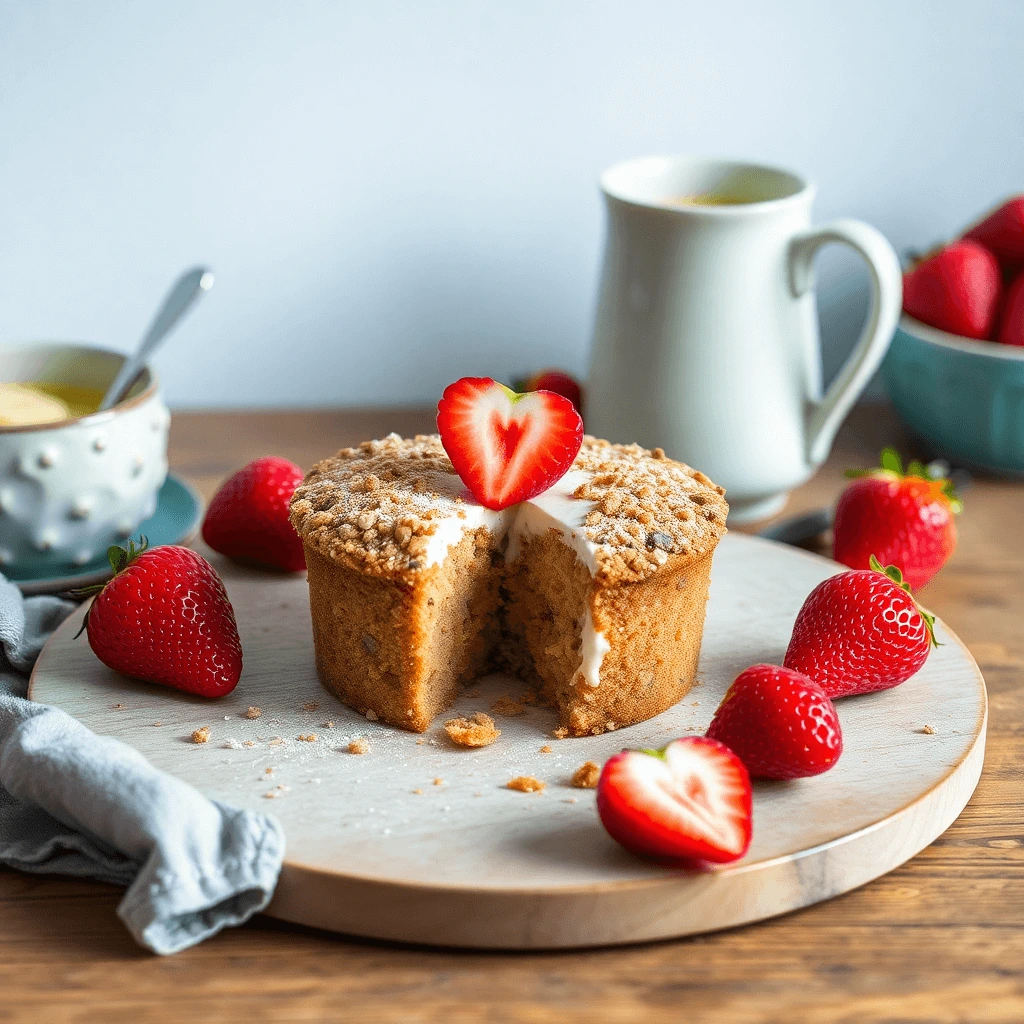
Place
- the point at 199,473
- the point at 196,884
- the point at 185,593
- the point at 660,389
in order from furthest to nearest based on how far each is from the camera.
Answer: the point at 199,473 < the point at 660,389 < the point at 185,593 < the point at 196,884

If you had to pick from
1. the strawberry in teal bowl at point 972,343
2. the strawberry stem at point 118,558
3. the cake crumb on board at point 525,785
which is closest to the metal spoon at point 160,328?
the strawberry stem at point 118,558

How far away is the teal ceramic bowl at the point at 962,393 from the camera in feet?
8.95

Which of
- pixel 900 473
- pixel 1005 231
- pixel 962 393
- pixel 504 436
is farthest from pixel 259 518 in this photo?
pixel 1005 231

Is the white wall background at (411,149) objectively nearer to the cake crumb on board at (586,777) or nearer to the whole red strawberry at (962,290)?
the whole red strawberry at (962,290)

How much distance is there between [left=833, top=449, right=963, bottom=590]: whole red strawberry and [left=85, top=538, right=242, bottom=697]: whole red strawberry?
117 centimetres

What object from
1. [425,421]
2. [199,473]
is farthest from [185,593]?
[425,421]

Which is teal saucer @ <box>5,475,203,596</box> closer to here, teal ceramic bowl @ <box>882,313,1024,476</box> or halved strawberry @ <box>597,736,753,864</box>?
halved strawberry @ <box>597,736,753,864</box>

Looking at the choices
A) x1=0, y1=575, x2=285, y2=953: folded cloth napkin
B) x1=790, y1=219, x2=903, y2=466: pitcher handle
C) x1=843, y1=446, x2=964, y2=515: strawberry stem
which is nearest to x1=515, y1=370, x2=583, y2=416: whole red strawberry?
x1=790, y1=219, x2=903, y2=466: pitcher handle

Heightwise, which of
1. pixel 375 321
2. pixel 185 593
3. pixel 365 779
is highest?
pixel 375 321

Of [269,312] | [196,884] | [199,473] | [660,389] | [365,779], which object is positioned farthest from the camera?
[269,312]

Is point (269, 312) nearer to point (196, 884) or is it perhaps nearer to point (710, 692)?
point (710, 692)

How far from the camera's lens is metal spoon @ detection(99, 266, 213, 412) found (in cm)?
237

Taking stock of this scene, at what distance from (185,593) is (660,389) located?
1.09 metres

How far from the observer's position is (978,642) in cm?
223
